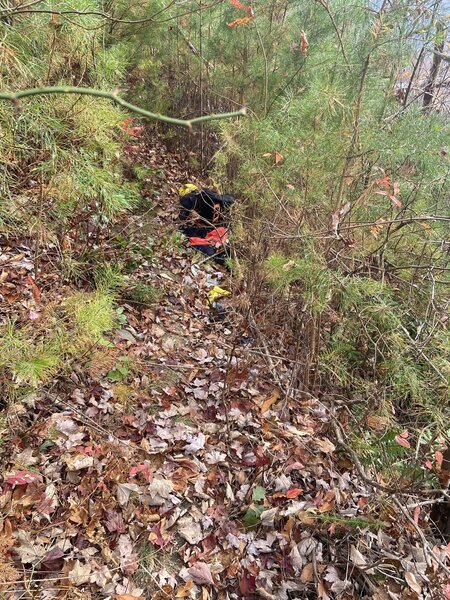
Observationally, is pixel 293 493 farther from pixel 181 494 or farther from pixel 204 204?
pixel 204 204

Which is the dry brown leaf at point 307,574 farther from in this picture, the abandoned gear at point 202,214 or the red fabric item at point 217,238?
the abandoned gear at point 202,214

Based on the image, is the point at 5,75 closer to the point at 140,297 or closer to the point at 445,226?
the point at 140,297

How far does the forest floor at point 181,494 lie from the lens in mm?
2057

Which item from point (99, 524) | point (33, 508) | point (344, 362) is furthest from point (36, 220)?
point (344, 362)

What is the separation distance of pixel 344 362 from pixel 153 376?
1585 millimetres

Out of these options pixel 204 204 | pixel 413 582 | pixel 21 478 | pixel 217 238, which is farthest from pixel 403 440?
pixel 204 204

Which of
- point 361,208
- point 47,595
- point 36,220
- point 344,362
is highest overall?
point 361,208

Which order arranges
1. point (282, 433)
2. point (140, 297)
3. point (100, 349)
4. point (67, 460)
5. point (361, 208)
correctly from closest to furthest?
point (67, 460) → point (100, 349) → point (282, 433) → point (361, 208) → point (140, 297)

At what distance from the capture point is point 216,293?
179 inches

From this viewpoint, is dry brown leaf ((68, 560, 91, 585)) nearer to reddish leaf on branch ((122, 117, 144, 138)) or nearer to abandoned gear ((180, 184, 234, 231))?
reddish leaf on branch ((122, 117, 144, 138))

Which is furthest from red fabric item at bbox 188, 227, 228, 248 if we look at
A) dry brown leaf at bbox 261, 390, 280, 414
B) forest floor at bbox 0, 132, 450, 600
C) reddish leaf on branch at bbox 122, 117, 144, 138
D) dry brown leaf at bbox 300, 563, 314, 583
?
dry brown leaf at bbox 300, 563, 314, 583

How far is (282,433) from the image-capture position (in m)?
3.05

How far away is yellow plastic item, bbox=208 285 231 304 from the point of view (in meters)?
4.50

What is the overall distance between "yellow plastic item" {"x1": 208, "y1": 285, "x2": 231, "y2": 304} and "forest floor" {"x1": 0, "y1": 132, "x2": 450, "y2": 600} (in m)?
1.16
